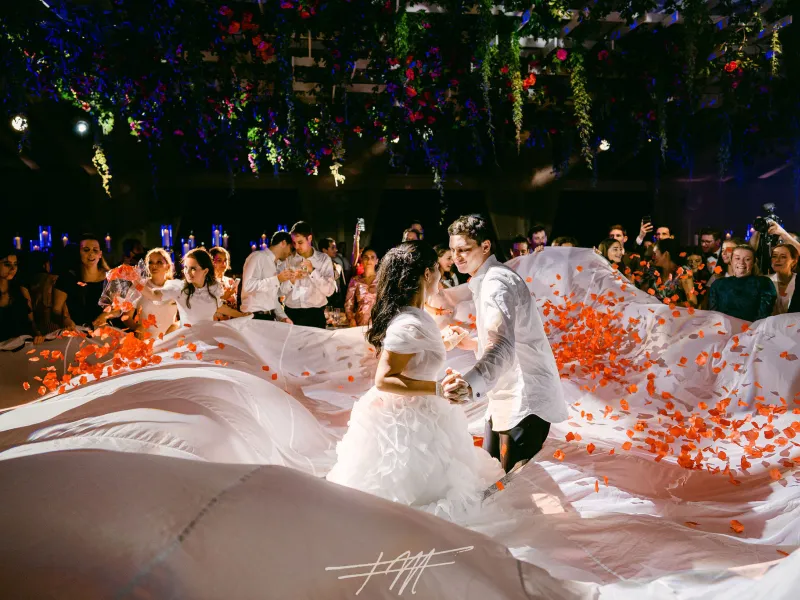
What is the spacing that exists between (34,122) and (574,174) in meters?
9.55

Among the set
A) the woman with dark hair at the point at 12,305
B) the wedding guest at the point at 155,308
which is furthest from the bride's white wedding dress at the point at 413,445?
the woman with dark hair at the point at 12,305

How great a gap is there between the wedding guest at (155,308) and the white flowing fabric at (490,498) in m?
0.54

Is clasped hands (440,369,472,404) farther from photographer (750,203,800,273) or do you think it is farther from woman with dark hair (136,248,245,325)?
photographer (750,203,800,273)

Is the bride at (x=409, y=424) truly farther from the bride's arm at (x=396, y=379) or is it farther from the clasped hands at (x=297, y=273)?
the clasped hands at (x=297, y=273)

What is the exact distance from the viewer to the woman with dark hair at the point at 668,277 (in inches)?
237

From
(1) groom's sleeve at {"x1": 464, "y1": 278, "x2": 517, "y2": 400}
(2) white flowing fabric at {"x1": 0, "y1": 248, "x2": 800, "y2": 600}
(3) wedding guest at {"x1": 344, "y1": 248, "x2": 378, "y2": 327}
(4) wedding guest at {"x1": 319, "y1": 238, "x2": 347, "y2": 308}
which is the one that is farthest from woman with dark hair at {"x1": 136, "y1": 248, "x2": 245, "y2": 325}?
(4) wedding guest at {"x1": 319, "y1": 238, "x2": 347, "y2": 308}

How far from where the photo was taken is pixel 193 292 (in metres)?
4.80

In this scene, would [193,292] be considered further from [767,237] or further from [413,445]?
[767,237]

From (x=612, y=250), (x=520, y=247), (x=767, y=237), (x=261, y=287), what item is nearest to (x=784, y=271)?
(x=767, y=237)

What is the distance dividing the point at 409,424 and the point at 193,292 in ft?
9.39

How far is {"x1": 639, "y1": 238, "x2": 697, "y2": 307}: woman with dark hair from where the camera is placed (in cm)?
603

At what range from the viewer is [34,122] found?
9750 mm

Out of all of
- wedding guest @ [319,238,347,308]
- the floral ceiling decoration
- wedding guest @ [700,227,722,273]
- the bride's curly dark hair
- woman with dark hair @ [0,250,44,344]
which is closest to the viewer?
the bride's curly dark hair

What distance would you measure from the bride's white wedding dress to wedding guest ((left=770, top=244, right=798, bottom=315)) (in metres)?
3.38
